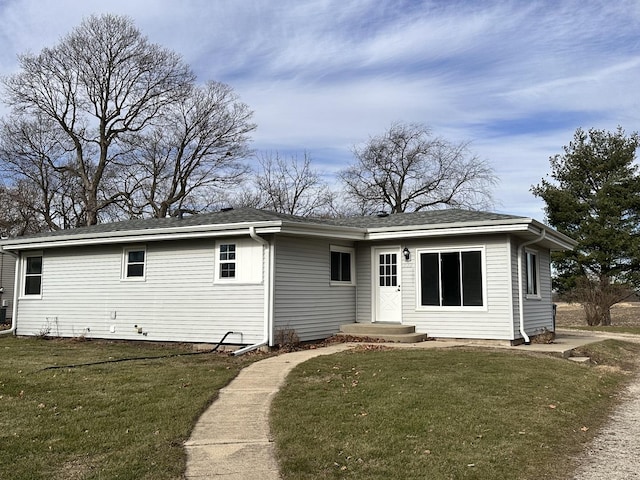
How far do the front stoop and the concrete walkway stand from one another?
3523 mm

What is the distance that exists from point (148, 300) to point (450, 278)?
6896 mm

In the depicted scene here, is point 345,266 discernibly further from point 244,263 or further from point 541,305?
point 541,305

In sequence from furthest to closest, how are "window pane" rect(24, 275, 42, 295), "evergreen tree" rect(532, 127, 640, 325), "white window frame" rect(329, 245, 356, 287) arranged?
"evergreen tree" rect(532, 127, 640, 325) < "window pane" rect(24, 275, 42, 295) < "white window frame" rect(329, 245, 356, 287)

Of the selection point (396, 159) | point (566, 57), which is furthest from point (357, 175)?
point (566, 57)

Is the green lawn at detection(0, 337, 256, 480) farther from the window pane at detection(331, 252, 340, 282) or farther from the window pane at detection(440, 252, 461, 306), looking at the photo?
the window pane at detection(440, 252, 461, 306)

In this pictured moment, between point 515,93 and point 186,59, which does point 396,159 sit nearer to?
point 186,59

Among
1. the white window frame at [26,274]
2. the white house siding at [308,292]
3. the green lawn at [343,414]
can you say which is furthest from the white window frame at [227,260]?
the white window frame at [26,274]

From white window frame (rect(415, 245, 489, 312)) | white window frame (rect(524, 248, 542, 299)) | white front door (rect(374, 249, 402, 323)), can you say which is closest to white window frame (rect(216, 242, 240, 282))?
white front door (rect(374, 249, 402, 323))

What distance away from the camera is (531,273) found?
14.0m

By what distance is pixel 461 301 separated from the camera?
12.7 m

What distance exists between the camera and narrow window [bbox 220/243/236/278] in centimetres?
1245

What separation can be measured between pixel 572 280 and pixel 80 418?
1081 inches

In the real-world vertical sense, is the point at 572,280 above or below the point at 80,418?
above

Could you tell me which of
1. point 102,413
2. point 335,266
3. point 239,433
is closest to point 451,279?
point 335,266
